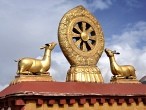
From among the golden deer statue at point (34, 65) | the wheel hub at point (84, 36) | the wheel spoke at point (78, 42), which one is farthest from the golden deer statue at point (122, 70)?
the golden deer statue at point (34, 65)

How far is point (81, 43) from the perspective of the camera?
14.8 meters

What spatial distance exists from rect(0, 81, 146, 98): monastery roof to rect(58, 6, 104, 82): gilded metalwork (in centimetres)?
95

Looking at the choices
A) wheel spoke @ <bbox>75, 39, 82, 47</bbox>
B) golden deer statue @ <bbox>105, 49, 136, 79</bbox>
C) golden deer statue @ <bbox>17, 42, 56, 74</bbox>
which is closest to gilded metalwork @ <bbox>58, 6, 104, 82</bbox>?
wheel spoke @ <bbox>75, 39, 82, 47</bbox>

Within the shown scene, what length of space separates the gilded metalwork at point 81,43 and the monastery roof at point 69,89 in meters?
0.95

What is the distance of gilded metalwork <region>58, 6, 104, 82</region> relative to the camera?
14.2 m

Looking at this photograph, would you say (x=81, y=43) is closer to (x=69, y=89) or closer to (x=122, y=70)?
(x=122, y=70)

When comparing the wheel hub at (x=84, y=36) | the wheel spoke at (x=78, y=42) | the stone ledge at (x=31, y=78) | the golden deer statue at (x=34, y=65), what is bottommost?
the stone ledge at (x=31, y=78)

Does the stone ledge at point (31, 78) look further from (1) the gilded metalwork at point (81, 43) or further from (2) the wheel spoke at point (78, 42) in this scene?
(2) the wheel spoke at point (78, 42)

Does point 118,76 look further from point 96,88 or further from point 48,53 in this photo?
point 48,53

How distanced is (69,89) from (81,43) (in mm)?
3216

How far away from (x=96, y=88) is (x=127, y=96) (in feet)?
4.64

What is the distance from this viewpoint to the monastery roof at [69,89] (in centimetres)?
1138

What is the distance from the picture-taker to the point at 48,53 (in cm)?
1356

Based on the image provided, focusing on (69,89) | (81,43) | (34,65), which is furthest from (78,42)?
(69,89)
